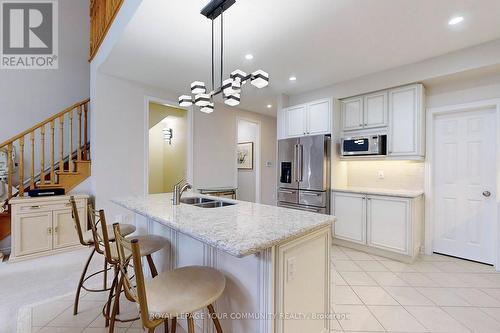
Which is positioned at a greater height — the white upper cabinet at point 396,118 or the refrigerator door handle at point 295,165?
the white upper cabinet at point 396,118

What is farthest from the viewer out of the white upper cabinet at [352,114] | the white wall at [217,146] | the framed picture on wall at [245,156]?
the framed picture on wall at [245,156]

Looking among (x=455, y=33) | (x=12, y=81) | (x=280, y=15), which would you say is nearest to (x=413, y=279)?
(x=455, y=33)

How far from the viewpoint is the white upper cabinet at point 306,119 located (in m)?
3.89

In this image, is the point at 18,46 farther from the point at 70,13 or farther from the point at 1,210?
the point at 1,210

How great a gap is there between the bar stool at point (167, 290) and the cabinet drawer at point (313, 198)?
266 cm

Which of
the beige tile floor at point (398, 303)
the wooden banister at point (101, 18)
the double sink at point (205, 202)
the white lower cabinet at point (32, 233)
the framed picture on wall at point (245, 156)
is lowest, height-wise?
the beige tile floor at point (398, 303)

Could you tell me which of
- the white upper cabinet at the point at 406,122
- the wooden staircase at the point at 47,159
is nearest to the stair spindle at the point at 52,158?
the wooden staircase at the point at 47,159

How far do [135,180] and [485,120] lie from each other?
5.07m

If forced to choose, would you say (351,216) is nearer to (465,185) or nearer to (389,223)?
(389,223)

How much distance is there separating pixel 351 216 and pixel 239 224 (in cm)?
269

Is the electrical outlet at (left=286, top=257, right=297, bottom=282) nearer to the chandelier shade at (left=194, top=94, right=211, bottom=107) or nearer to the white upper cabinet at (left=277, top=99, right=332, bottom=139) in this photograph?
the chandelier shade at (left=194, top=94, right=211, bottom=107)

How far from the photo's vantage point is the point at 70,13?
458 centimetres

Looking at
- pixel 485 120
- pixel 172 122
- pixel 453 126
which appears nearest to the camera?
pixel 485 120

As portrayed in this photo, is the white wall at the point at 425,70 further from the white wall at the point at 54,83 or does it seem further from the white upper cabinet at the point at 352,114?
the white wall at the point at 54,83
